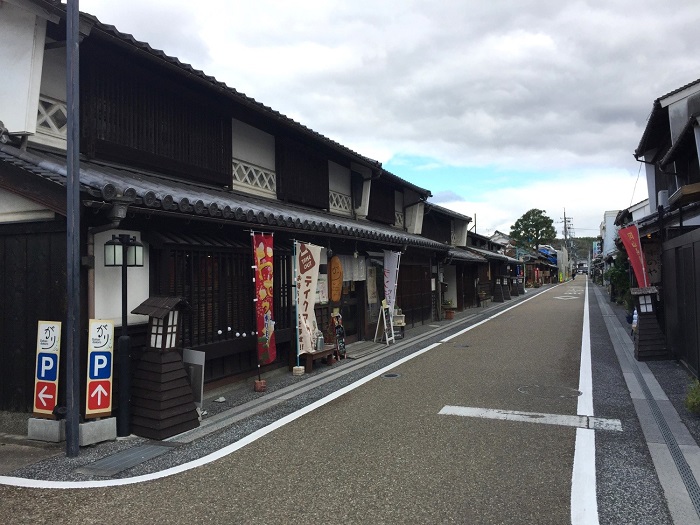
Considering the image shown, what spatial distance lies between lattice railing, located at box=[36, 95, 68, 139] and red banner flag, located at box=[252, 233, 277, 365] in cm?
356

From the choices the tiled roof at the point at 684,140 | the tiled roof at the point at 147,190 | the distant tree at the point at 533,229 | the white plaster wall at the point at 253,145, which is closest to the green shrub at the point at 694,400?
the tiled roof at the point at 684,140

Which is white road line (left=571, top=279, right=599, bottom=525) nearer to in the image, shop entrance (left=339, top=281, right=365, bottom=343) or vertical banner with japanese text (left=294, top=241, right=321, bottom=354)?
vertical banner with japanese text (left=294, top=241, right=321, bottom=354)

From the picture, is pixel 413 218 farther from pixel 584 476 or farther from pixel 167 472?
pixel 167 472

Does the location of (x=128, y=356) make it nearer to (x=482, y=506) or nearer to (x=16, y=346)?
(x=16, y=346)

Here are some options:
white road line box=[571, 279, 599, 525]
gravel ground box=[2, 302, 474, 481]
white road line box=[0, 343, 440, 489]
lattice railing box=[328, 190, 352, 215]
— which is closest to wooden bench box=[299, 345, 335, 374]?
gravel ground box=[2, 302, 474, 481]

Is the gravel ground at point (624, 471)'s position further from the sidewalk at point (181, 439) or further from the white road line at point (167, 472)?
the sidewalk at point (181, 439)

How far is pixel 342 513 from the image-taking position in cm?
425

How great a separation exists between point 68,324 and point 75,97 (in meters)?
2.76

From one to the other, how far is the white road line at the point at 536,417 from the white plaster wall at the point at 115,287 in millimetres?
5184

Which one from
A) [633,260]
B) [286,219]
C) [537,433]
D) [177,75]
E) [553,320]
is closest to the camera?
[537,433]

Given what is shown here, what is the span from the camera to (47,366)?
6109mm

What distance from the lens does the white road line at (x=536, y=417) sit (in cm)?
674

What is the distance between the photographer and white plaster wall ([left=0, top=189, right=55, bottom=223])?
632 cm

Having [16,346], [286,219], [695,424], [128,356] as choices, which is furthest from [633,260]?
[16,346]
